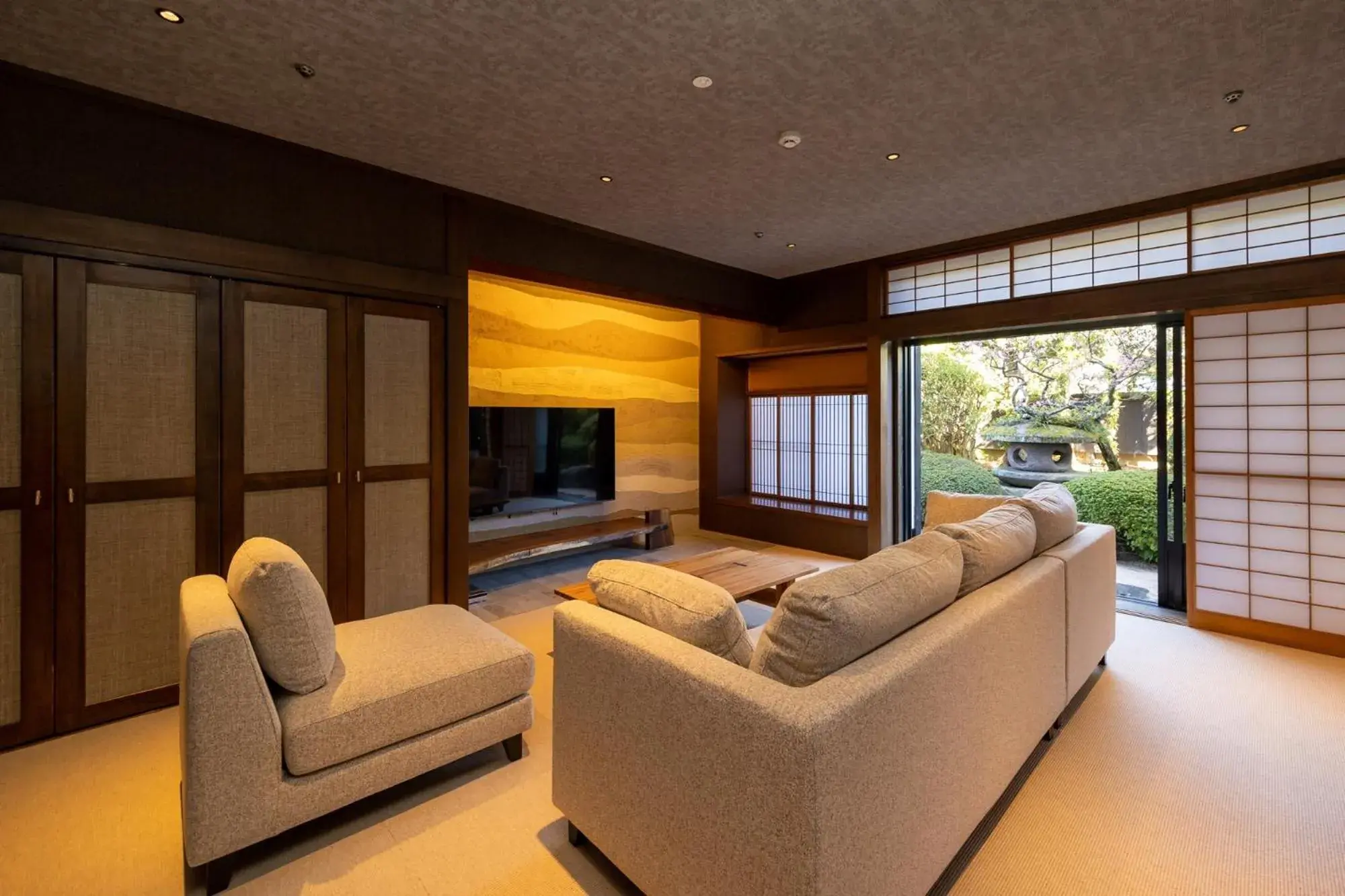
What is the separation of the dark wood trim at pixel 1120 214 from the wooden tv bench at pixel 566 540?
3.00 metres

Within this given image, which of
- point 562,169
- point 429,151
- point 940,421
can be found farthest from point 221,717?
point 940,421

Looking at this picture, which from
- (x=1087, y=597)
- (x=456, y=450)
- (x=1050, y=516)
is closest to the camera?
(x=1050, y=516)

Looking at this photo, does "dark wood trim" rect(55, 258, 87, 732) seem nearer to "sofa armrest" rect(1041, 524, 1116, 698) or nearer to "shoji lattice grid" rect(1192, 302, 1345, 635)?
"sofa armrest" rect(1041, 524, 1116, 698)

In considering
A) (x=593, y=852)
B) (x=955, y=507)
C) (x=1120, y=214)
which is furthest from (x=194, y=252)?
(x=1120, y=214)

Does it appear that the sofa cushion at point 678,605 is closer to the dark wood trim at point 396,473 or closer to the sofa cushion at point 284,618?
the sofa cushion at point 284,618

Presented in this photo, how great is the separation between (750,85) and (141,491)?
3017mm

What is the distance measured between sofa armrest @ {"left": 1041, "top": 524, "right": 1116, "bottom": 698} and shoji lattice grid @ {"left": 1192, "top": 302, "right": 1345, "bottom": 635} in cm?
113

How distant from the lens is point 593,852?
1709mm

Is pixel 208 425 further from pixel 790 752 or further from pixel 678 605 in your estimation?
pixel 790 752

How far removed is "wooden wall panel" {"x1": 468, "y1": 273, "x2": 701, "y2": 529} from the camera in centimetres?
480

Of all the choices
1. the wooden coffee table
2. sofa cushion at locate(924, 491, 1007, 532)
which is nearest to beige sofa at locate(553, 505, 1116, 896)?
the wooden coffee table

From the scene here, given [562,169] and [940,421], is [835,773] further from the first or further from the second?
[940,421]

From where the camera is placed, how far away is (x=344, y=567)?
303 cm

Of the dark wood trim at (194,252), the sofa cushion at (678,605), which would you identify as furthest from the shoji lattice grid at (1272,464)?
the dark wood trim at (194,252)
